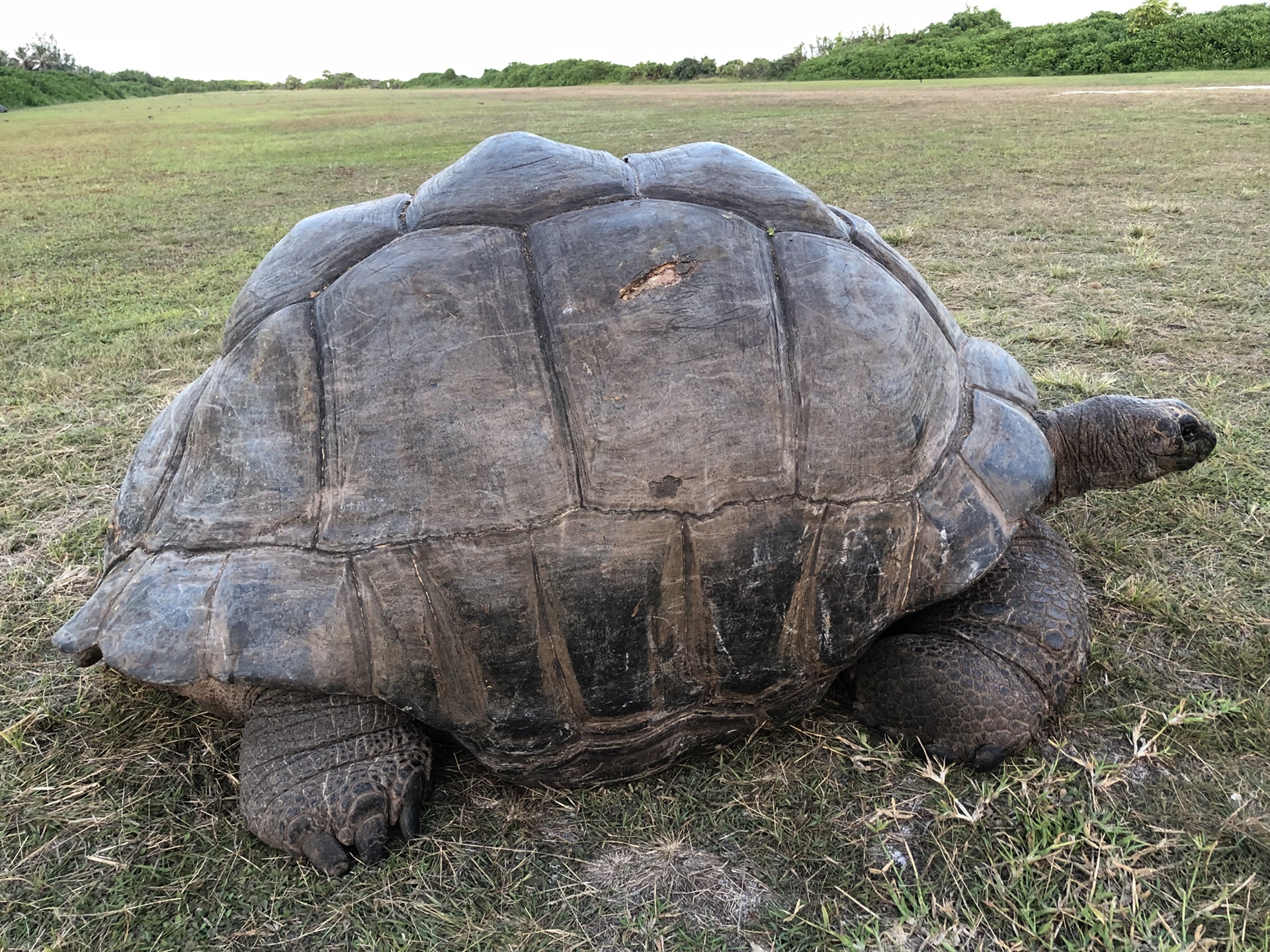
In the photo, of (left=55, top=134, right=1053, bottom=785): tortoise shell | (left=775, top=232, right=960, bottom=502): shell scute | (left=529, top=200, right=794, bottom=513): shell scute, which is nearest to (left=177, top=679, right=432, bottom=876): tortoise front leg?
(left=55, top=134, right=1053, bottom=785): tortoise shell

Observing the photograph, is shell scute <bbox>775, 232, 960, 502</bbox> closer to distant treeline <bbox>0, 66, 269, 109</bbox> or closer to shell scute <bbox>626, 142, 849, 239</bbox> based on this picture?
shell scute <bbox>626, 142, 849, 239</bbox>

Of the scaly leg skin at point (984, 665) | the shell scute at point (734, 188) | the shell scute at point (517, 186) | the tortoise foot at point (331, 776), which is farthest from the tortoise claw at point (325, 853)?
the shell scute at point (734, 188)

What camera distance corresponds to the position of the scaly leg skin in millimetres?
2246

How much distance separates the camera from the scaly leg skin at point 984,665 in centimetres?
225

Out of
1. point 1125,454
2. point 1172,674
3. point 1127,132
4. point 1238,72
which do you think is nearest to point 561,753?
point 1172,674

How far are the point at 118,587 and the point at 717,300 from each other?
5.69 ft

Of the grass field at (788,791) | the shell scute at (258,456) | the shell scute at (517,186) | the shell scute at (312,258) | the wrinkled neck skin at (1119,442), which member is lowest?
the grass field at (788,791)

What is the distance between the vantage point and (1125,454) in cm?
280

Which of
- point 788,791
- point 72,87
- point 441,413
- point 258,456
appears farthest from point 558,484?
point 72,87

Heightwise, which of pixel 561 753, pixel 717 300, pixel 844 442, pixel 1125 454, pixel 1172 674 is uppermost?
pixel 717 300

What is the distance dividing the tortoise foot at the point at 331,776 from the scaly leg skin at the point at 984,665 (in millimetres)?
1316

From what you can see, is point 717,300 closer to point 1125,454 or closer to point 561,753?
A: point 561,753

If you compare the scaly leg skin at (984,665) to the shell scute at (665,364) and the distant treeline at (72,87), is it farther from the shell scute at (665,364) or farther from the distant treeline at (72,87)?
the distant treeline at (72,87)

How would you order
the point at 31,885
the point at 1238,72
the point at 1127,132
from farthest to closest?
the point at 1238,72, the point at 1127,132, the point at 31,885
